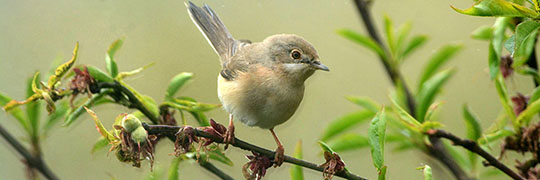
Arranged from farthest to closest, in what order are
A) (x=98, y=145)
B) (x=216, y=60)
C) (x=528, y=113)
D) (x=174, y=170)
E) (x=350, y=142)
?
1. (x=216, y=60)
2. (x=350, y=142)
3. (x=98, y=145)
4. (x=174, y=170)
5. (x=528, y=113)

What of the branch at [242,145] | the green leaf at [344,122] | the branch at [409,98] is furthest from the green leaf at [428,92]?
the branch at [242,145]

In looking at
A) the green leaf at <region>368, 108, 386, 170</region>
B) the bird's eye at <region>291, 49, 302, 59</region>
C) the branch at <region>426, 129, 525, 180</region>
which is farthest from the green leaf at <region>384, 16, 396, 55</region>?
the green leaf at <region>368, 108, 386, 170</region>

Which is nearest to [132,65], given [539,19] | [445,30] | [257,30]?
[257,30]

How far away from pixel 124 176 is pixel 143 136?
11.5ft

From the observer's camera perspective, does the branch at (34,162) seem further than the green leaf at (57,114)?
No

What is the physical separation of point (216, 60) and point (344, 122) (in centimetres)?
235

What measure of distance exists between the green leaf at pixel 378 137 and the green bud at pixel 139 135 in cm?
75

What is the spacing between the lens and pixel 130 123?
158 cm

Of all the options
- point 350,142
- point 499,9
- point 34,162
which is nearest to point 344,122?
point 350,142

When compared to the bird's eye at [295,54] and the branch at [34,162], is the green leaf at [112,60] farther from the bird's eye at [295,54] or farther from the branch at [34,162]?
the bird's eye at [295,54]

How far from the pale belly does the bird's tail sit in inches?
22.9

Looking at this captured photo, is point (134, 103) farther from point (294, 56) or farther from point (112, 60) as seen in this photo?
point (294, 56)

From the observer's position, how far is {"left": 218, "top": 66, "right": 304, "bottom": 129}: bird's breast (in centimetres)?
304

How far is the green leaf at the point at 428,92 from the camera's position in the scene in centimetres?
263
